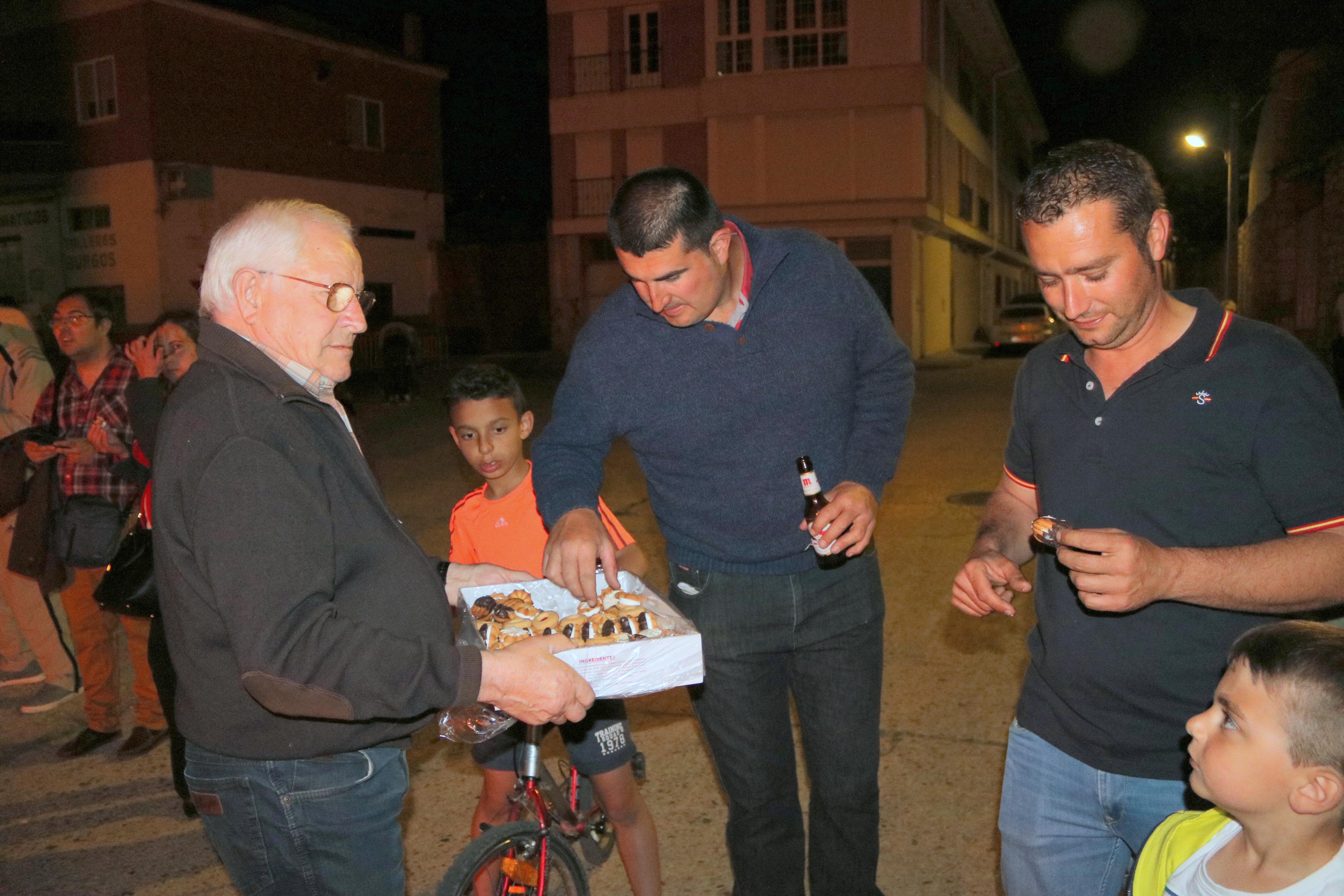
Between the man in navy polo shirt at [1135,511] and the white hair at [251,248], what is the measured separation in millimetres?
1620

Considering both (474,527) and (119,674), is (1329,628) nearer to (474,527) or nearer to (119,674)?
(474,527)

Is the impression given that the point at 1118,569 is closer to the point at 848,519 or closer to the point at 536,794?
the point at 848,519

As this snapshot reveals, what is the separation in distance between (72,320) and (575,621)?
14.2ft

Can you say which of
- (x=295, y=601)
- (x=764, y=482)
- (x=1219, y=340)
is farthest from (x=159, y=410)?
(x=1219, y=340)

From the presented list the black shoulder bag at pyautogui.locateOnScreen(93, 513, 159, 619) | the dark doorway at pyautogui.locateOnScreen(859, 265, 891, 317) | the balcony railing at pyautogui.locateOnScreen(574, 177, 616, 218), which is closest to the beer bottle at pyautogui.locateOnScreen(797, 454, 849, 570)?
the black shoulder bag at pyautogui.locateOnScreen(93, 513, 159, 619)

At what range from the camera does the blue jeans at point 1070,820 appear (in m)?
2.47

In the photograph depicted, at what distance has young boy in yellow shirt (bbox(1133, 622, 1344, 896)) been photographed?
77.3 inches

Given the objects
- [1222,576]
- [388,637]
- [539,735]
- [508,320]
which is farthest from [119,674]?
[508,320]

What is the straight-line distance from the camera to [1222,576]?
85.7 inches

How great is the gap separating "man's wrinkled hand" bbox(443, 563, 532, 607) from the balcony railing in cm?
3059

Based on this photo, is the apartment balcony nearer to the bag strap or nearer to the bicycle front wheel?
the bag strap

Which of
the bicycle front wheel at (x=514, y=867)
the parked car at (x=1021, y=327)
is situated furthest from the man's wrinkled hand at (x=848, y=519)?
the parked car at (x=1021, y=327)

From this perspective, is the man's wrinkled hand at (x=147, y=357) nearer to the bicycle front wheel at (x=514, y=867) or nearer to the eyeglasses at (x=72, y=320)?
the eyeglasses at (x=72, y=320)

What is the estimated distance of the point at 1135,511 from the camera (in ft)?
7.89
